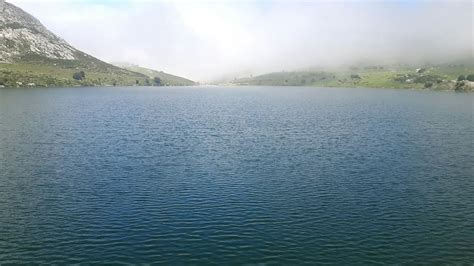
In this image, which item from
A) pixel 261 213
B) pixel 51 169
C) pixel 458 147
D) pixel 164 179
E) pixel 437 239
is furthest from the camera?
pixel 458 147

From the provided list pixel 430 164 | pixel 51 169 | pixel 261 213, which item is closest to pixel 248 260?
pixel 261 213

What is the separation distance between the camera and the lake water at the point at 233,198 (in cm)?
4341

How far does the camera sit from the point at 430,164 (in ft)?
268

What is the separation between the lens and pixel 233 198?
59.1m

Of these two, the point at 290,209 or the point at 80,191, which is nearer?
the point at 290,209

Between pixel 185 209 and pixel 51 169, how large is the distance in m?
31.9

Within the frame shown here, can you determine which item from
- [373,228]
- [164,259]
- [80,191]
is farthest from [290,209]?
[80,191]

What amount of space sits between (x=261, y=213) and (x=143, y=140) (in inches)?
2170

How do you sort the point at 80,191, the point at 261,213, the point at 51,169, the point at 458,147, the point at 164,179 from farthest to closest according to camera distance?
the point at 458,147, the point at 51,169, the point at 164,179, the point at 80,191, the point at 261,213

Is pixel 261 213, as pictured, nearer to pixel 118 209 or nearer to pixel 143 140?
pixel 118 209

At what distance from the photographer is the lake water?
43406mm

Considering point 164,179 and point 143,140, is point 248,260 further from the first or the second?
point 143,140

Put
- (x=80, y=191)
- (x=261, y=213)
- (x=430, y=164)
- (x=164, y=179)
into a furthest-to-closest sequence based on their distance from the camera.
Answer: (x=430, y=164) < (x=164, y=179) < (x=80, y=191) < (x=261, y=213)

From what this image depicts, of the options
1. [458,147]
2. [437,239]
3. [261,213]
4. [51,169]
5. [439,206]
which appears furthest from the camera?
[458,147]
